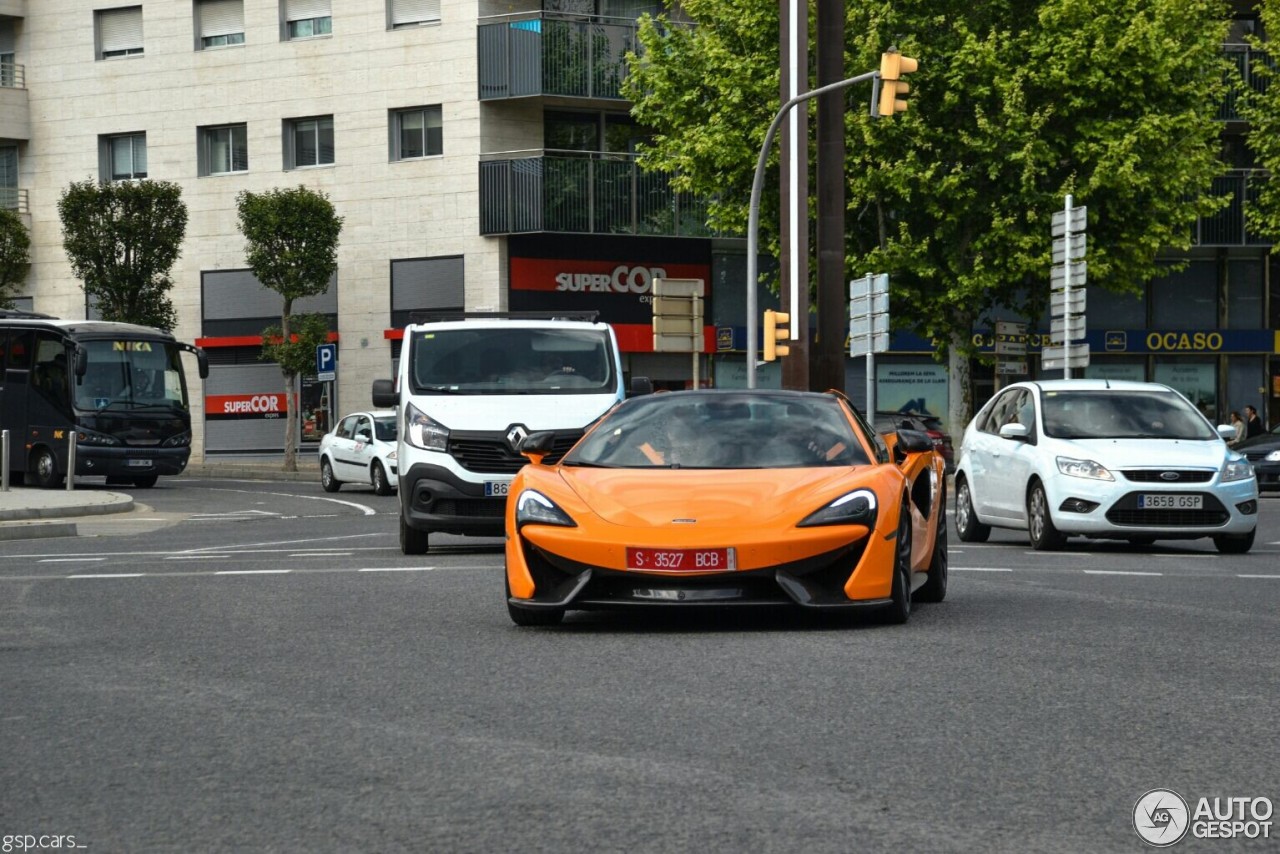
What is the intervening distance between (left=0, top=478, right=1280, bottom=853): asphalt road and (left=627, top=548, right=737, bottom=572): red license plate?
1.21 feet

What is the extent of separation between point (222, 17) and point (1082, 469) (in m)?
37.5

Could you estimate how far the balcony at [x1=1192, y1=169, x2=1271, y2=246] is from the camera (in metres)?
50.0

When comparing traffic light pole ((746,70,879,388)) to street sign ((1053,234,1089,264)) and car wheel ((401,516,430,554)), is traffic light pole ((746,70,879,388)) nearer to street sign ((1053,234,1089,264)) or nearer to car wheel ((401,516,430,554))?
street sign ((1053,234,1089,264))

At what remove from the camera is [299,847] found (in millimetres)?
5301

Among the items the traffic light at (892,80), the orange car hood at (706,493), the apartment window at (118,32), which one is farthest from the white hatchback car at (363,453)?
the orange car hood at (706,493)

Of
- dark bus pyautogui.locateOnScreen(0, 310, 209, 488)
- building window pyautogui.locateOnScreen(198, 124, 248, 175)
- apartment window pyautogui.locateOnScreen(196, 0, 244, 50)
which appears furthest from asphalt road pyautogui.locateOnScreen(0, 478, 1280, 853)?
apartment window pyautogui.locateOnScreen(196, 0, 244, 50)

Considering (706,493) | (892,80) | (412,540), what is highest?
(892,80)

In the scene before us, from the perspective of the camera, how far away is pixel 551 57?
46688 mm

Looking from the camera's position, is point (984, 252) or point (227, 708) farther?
point (984, 252)

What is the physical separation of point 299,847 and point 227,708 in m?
2.70

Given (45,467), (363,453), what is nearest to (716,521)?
(363,453)

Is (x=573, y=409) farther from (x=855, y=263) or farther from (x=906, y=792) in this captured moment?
(x=855, y=263)

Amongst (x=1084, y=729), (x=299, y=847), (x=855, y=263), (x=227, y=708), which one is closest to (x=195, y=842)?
(x=299, y=847)

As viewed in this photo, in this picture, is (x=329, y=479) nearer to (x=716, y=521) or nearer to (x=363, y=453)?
(x=363, y=453)
